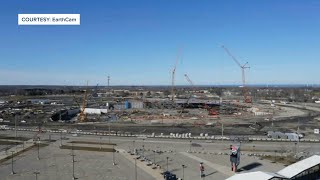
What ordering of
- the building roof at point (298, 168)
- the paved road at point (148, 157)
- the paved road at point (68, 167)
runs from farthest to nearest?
1. the paved road at point (148, 157)
2. the paved road at point (68, 167)
3. the building roof at point (298, 168)

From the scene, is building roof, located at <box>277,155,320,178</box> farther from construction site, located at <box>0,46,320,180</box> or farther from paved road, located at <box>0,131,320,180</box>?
paved road, located at <box>0,131,320,180</box>

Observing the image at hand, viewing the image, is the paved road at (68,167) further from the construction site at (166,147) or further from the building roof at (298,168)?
the building roof at (298,168)

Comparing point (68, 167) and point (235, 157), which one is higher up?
point (235, 157)

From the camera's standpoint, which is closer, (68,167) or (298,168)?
(298,168)

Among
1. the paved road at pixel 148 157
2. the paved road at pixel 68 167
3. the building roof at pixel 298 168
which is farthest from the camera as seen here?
the paved road at pixel 148 157

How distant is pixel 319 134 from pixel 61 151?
1664 inches

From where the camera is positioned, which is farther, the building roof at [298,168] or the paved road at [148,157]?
the paved road at [148,157]

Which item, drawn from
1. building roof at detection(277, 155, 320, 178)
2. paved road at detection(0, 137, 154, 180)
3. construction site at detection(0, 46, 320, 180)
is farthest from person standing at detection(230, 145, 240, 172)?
paved road at detection(0, 137, 154, 180)

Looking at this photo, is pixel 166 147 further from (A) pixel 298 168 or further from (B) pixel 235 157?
(A) pixel 298 168

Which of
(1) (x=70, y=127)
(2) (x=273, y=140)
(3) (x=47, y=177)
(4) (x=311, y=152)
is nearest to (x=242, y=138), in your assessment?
(2) (x=273, y=140)

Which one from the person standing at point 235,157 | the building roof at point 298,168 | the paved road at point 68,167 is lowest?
the paved road at point 68,167

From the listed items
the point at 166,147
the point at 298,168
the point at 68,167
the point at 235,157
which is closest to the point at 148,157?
the point at 166,147

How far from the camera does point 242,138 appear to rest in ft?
185

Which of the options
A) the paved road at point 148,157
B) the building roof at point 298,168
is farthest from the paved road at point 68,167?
the building roof at point 298,168
